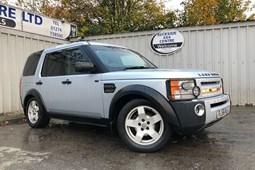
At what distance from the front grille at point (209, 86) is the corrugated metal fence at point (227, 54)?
4.49m

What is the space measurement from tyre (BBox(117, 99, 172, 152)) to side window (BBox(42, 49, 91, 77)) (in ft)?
4.38

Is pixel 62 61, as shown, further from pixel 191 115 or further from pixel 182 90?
pixel 191 115

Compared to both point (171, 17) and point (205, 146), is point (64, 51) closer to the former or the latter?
point (205, 146)

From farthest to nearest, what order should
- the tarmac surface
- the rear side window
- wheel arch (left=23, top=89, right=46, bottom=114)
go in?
1. the rear side window
2. wheel arch (left=23, top=89, right=46, bottom=114)
3. the tarmac surface

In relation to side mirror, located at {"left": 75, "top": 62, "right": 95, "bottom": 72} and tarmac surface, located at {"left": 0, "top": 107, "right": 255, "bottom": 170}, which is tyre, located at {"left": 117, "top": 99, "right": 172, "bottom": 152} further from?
side mirror, located at {"left": 75, "top": 62, "right": 95, "bottom": 72}

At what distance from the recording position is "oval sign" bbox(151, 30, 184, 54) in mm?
9711

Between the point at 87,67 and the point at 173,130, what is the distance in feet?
5.81

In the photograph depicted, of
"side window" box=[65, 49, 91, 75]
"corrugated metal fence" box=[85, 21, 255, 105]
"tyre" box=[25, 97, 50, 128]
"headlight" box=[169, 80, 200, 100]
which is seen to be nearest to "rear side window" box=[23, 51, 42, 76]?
"tyre" box=[25, 97, 50, 128]

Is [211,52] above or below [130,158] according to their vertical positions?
above

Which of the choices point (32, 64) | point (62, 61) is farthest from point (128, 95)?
point (32, 64)

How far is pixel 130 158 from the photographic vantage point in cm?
418

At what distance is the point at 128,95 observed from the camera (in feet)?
14.8

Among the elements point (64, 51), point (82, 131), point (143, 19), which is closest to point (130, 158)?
point (82, 131)

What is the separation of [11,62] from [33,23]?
1886 millimetres
